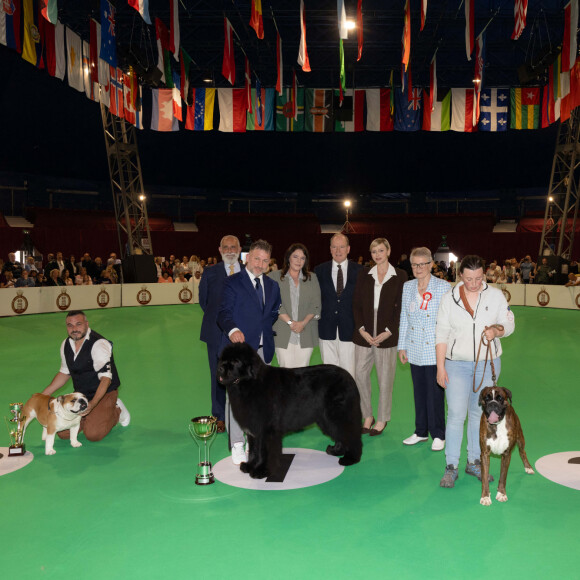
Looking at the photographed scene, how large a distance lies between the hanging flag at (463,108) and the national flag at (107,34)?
11.8 m

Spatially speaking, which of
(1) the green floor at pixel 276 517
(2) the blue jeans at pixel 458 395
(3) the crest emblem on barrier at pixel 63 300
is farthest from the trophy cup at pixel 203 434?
(3) the crest emblem on barrier at pixel 63 300

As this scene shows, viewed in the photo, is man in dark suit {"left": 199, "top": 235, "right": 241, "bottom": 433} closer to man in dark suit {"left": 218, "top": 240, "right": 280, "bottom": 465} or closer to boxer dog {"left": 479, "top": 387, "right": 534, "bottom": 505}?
man in dark suit {"left": 218, "top": 240, "right": 280, "bottom": 465}

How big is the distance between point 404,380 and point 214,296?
3892mm

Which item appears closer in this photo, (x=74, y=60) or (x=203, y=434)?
(x=203, y=434)

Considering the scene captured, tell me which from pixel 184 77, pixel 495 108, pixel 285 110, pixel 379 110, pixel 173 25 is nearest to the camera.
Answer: pixel 173 25

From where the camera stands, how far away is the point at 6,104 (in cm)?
2403

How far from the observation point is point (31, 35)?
11766 mm

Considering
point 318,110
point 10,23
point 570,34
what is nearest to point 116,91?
point 10,23

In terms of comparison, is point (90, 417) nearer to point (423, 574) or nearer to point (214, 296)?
point (214, 296)

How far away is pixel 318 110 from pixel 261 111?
2680 millimetres

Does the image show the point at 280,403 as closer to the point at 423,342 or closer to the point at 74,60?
the point at 423,342

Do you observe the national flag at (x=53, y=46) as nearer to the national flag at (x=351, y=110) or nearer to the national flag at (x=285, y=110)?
the national flag at (x=285, y=110)

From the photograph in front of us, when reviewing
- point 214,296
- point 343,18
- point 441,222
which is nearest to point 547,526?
point 214,296

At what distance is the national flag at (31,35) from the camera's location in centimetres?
1142
